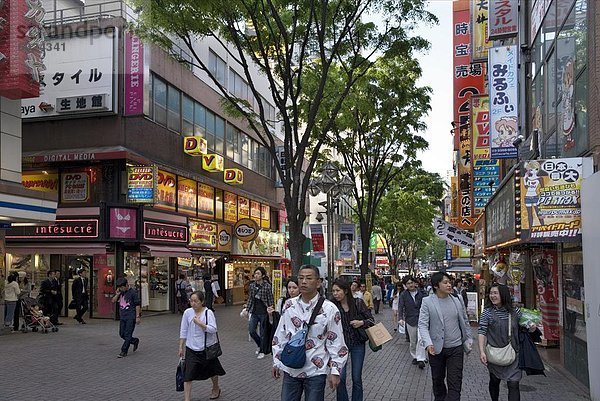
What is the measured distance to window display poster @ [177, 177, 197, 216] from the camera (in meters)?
25.0

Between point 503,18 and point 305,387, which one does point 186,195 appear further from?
point 305,387

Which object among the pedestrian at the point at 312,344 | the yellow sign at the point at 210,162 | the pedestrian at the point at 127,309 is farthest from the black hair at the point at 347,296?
the yellow sign at the point at 210,162

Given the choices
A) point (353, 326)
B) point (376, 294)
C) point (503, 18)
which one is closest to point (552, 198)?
point (353, 326)

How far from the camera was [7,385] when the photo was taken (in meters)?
9.73

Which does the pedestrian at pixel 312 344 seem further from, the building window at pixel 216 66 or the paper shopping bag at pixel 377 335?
the building window at pixel 216 66

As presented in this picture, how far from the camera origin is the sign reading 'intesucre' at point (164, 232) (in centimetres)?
2206

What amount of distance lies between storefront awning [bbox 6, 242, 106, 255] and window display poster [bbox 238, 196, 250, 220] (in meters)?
11.6

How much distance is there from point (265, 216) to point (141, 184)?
627 inches

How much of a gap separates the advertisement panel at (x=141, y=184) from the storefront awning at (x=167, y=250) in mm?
1804

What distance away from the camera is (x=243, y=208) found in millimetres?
32469

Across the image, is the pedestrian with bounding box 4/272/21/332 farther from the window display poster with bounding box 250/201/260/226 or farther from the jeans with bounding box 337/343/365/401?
the window display poster with bounding box 250/201/260/226

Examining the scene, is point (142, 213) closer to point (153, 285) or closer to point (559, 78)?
point (153, 285)

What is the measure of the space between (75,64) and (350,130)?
10291 mm

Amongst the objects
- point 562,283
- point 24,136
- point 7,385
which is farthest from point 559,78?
point 24,136
